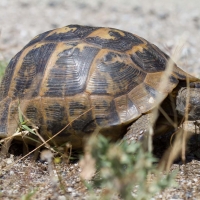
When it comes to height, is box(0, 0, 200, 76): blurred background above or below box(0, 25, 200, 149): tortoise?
above

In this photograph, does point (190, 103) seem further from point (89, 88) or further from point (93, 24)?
point (93, 24)

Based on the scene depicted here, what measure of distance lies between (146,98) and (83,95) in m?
0.48

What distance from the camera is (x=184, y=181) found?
3193 mm

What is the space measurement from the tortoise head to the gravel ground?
396 mm

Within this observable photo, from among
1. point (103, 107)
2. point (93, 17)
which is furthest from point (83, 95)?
point (93, 17)

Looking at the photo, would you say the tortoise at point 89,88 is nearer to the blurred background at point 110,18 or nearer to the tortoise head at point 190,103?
the tortoise head at point 190,103

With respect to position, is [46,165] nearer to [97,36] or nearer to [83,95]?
[83,95]

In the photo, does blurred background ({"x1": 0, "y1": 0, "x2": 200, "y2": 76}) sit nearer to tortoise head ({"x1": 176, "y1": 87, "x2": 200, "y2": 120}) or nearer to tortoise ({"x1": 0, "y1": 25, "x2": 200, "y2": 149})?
tortoise ({"x1": 0, "y1": 25, "x2": 200, "y2": 149})

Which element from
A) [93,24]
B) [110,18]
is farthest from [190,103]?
[110,18]

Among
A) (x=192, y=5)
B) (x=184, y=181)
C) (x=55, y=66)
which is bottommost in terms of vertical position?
(x=184, y=181)

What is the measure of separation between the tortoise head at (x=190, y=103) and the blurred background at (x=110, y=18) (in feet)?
12.2

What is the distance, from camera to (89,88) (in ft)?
11.9

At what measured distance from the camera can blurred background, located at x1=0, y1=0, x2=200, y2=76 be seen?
8.92 m

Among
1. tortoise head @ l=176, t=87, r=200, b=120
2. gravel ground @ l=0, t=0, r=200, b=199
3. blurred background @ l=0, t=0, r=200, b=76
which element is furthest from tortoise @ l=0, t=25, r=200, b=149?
blurred background @ l=0, t=0, r=200, b=76
